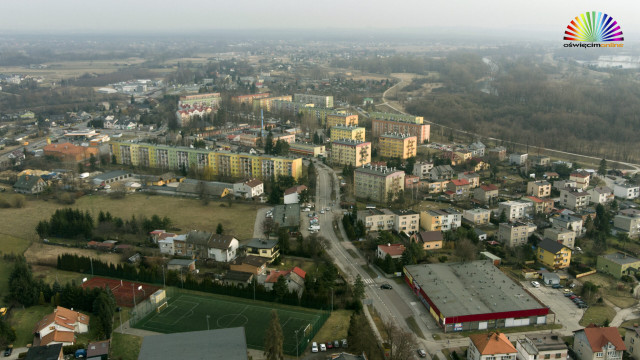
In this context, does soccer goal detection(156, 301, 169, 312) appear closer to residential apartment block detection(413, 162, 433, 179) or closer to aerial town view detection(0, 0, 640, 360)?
aerial town view detection(0, 0, 640, 360)

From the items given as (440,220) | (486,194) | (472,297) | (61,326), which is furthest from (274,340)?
(486,194)

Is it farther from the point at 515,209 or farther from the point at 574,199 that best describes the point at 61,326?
the point at 574,199

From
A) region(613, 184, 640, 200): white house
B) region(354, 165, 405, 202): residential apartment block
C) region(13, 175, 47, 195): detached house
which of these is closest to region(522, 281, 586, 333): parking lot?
region(354, 165, 405, 202): residential apartment block

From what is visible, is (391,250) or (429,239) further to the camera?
(429,239)

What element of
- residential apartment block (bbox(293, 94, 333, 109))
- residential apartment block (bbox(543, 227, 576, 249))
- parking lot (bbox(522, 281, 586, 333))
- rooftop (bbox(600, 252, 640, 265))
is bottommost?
parking lot (bbox(522, 281, 586, 333))

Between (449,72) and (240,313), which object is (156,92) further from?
(240,313)

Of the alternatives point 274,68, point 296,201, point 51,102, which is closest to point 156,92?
point 51,102
